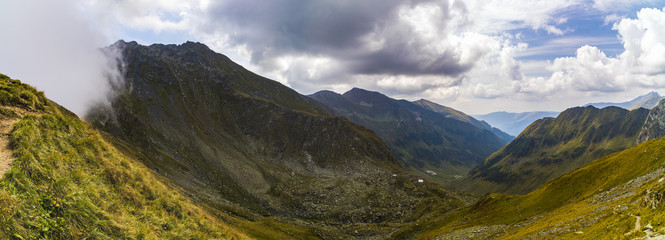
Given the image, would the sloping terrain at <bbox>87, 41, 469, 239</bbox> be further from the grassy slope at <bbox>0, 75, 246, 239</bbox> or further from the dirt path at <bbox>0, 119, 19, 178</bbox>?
the dirt path at <bbox>0, 119, 19, 178</bbox>

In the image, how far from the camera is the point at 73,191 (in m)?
17.6

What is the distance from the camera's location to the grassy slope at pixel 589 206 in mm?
31447

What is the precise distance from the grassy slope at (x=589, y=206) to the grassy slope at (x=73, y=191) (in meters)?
40.7

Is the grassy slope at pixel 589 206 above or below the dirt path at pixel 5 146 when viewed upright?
below

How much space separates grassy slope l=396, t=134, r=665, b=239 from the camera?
1238 inches

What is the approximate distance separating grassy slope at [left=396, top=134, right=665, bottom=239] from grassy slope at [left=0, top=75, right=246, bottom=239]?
4073 centimetres

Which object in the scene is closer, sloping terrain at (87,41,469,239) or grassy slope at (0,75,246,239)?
grassy slope at (0,75,246,239)

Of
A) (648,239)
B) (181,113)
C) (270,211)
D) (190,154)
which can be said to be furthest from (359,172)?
(648,239)

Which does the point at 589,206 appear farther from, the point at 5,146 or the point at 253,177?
the point at 253,177

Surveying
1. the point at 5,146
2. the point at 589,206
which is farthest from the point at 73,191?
the point at 589,206

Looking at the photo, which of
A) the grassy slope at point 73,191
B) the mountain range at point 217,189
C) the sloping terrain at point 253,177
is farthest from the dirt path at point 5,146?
the sloping terrain at point 253,177

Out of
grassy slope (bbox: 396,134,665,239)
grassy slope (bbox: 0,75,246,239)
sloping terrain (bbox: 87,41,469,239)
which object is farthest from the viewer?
sloping terrain (bbox: 87,41,469,239)

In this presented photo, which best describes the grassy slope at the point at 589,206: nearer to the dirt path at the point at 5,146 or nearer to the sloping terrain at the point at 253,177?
the sloping terrain at the point at 253,177

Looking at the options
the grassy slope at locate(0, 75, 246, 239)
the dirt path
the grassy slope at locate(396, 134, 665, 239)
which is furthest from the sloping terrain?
the dirt path
